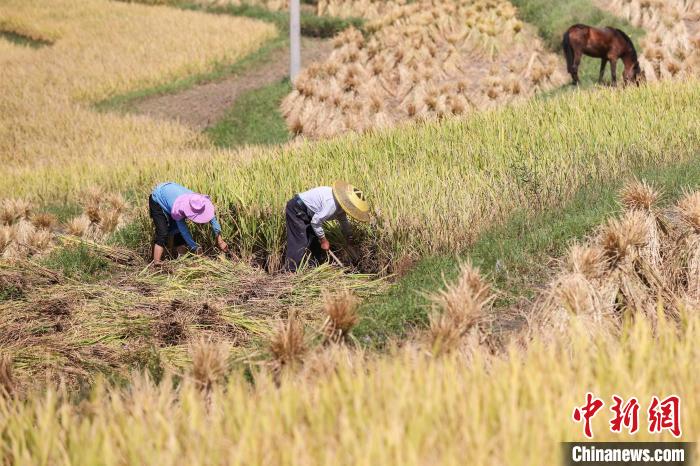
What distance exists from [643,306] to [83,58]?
17.0 meters

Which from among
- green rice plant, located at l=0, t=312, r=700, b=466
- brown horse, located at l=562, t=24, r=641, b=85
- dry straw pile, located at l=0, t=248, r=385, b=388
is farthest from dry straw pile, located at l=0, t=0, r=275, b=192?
green rice plant, located at l=0, t=312, r=700, b=466

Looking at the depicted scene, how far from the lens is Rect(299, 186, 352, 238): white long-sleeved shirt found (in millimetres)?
6371

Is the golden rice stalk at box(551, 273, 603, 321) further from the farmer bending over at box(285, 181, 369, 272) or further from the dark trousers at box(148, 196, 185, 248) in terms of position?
the dark trousers at box(148, 196, 185, 248)

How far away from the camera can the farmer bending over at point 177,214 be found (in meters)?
6.75

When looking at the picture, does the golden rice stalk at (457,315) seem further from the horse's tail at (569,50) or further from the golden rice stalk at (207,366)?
the horse's tail at (569,50)

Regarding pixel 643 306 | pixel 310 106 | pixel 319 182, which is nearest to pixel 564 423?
pixel 643 306

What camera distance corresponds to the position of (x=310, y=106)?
14.0m

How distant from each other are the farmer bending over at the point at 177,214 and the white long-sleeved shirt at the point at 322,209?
0.77 m

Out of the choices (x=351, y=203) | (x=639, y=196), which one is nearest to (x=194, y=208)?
(x=351, y=203)

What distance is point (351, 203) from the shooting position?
621 cm

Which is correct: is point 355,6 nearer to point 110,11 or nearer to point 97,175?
point 110,11

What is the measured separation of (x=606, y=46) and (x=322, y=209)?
7.17 meters

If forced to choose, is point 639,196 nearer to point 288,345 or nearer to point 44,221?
point 288,345

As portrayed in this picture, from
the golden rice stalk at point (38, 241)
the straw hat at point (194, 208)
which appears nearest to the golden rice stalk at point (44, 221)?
the golden rice stalk at point (38, 241)
